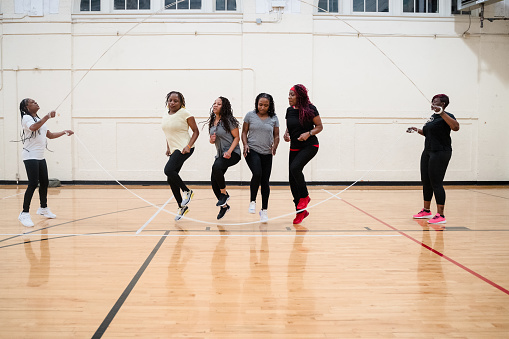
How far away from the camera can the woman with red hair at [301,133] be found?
17.8ft

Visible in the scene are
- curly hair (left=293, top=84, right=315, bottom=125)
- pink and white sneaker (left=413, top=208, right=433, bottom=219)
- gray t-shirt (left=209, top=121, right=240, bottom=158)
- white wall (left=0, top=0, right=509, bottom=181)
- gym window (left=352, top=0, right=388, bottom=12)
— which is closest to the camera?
curly hair (left=293, top=84, right=315, bottom=125)

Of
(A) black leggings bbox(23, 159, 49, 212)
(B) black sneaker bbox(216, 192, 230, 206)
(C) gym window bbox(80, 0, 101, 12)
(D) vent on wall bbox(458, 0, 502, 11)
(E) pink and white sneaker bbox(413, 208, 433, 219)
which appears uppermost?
(C) gym window bbox(80, 0, 101, 12)

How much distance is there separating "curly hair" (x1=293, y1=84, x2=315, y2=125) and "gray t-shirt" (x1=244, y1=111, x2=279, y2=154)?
385 millimetres

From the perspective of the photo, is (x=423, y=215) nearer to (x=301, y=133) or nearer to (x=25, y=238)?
(x=301, y=133)

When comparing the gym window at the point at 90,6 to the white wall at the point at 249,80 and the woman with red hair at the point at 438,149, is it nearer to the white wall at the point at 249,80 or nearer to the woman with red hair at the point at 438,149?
the white wall at the point at 249,80

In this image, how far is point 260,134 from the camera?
561 cm

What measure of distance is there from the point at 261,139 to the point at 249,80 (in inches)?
196

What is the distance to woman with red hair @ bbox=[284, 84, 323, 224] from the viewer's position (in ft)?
17.8

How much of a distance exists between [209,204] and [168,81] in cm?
391

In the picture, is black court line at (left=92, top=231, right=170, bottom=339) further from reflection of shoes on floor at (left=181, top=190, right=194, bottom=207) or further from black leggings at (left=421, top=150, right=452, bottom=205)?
black leggings at (left=421, top=150, right=452, bottom=205)

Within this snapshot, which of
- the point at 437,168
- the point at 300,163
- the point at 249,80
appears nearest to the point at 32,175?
the point at 300,163

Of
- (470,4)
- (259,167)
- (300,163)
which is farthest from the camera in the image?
(470,4)

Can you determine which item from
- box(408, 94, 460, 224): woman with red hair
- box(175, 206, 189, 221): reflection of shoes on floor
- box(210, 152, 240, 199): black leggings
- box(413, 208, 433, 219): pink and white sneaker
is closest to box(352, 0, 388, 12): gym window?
box(408, 94, 460, 224): woman with red hair

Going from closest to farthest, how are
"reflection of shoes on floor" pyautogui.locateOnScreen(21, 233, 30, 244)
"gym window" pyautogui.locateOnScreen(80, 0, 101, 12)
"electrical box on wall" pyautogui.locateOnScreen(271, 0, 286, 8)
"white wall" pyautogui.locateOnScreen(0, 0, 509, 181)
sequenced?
"reflection of shoes on floor" pyautogui.locateOnScreen(21, 233, 30, 244) < "electrical box on wall" pyautogui.locateOnScreen(271, 0, 286, 8) < "white wall" pyautogui.locateOnScreen(0, 0, 509, 181) < "gym window" pyautogui.locateOnScreen(80, 0, 101, 12)
